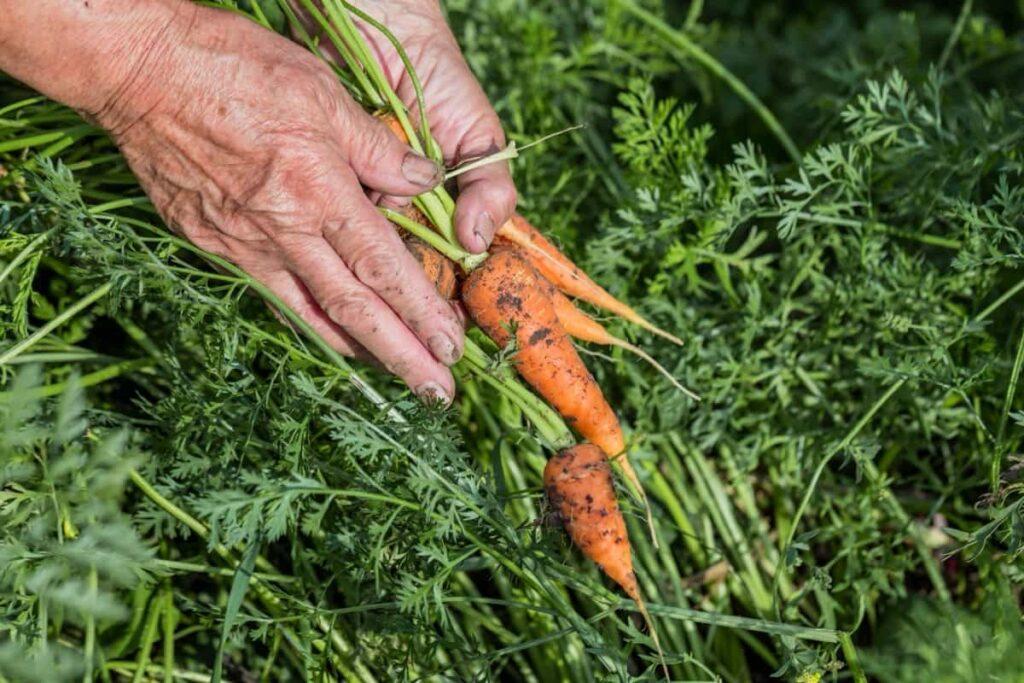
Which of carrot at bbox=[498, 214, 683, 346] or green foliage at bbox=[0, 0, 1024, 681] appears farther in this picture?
carrot at bbox=[498, 214, 683, 346]

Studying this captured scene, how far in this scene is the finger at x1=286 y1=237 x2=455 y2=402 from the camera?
5.29ft

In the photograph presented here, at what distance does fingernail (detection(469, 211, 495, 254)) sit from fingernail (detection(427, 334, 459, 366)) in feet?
0.61

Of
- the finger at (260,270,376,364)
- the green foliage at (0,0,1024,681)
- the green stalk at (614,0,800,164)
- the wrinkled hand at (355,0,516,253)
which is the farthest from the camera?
the green stalk at (614,0,800,164)

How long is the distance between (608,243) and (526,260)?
30cm

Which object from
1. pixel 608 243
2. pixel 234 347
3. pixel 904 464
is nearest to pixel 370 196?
pixel 234 347

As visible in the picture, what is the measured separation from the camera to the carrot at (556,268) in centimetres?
183

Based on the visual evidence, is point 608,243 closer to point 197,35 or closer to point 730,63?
point 197,35

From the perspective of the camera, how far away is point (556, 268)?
186 centimetres

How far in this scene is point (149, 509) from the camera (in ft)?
5.64

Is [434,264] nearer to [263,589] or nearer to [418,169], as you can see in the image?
[418,169]

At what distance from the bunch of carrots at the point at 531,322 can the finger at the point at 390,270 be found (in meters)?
0.10

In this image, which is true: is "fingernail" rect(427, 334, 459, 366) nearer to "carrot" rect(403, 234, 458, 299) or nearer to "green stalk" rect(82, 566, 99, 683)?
"carrot" rect(403, 234, 458, 299)

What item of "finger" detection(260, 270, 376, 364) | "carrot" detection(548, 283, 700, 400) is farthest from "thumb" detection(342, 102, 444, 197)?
"carrot" detection(548, 283, 700, 400)

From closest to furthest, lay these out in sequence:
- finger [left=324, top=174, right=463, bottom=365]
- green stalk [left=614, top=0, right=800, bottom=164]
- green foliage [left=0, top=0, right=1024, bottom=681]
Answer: green foliage [left=0, top=0, right=1024, bottom=681] < finger [left=324, top=174, right=463, bottom=365] < green stalk [left=614, top=0, right=800, bottom=164]
